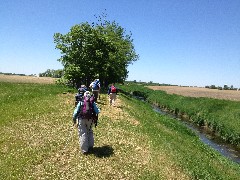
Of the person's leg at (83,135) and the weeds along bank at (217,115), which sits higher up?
the person's leg at (83,135)

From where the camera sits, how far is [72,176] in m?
13.5

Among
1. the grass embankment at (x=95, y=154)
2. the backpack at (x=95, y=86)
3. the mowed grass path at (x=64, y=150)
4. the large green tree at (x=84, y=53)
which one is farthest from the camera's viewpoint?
the large green tree at (x=84, y=53)

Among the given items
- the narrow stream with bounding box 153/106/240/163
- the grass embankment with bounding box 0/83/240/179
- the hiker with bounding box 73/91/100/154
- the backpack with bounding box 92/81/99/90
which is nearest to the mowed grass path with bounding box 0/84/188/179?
the grass embankment with bounding box 0/83/240/179

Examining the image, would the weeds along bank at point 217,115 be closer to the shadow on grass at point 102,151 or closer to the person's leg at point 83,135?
the shadow on grass at point 102,151

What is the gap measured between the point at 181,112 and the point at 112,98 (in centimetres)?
2956

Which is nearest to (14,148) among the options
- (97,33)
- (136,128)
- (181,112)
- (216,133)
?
(136,128)

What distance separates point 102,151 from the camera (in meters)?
16.2

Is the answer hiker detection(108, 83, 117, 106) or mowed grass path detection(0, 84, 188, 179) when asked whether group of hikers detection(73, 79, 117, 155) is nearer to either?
mowed grass path detection(0, 84, 188, 179)

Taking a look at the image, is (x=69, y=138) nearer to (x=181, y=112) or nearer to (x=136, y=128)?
(x=136, y=128)

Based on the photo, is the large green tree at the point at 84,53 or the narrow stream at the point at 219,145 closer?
the narrow stream at the point at 219,145

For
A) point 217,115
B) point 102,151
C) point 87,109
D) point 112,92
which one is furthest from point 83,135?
point 217,115

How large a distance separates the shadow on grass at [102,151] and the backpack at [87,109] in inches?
76.9

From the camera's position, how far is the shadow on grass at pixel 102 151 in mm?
15645

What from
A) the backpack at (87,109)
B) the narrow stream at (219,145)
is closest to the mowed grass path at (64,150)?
the backpack at (87,109)
